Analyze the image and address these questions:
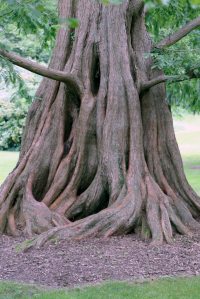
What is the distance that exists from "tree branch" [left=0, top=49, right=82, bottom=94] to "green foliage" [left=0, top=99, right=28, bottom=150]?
80.9 ft

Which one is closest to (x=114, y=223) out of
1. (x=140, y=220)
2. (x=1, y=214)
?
(x=140, y=220)

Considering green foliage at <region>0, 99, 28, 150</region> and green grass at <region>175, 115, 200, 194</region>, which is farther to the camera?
green foliage at <region>0, 99, 28, 150</region>

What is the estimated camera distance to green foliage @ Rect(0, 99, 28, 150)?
35.9 m

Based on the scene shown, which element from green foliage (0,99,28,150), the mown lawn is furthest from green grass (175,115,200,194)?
green foliage (0,99,28,150)

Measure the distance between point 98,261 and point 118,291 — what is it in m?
1.15

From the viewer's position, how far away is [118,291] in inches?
251

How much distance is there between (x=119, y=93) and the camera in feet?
31.6

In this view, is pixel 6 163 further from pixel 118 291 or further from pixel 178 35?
pixel 118 291

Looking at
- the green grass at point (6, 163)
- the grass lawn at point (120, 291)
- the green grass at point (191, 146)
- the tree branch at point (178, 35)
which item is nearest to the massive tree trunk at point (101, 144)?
the tree branch at point (178, 35)

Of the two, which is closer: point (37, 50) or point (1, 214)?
point (1, 214)

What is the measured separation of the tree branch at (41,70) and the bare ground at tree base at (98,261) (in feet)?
8.43

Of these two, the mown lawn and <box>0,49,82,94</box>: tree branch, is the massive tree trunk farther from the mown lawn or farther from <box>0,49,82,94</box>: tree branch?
the mown lawn

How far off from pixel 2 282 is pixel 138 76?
457cm

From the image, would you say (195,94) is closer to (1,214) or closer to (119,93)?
(119,93)
